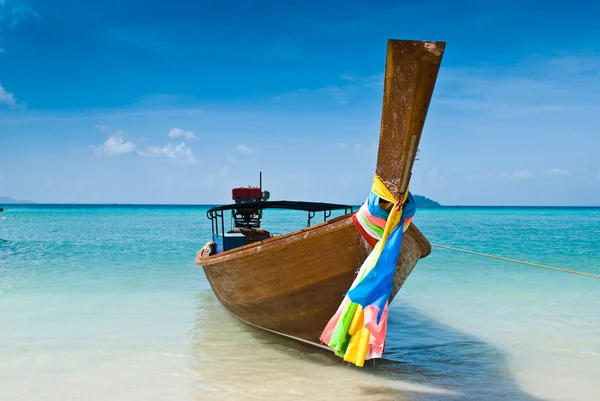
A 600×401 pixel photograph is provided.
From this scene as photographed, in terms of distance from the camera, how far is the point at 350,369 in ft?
19.5

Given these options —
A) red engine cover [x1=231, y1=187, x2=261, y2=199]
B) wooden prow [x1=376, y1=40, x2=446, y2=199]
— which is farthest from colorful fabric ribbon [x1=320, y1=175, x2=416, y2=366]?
red engine cover [x1=231, y1=187, x2=261, y2=199]

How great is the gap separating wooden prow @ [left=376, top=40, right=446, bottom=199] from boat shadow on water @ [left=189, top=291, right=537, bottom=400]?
7.60 ft

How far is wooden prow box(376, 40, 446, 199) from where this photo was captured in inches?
150

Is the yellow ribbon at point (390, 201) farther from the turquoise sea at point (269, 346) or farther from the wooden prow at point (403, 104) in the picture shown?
the turquoise sea at point (269, 346)

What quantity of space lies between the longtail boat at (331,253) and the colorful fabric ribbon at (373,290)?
5 centimetres

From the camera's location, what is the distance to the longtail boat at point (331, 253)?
3.96 meters

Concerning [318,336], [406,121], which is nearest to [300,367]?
[318,336]

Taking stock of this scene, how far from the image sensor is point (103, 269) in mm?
15102

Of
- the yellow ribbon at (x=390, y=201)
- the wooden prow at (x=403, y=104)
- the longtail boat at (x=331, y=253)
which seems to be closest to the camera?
the wooden prow at (x=403, y=104)

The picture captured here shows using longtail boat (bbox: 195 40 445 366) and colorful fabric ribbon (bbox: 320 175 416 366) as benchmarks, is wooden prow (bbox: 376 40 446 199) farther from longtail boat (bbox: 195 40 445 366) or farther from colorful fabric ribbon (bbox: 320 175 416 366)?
colorful fabric ribbon (bbox: 320 175 416 366)

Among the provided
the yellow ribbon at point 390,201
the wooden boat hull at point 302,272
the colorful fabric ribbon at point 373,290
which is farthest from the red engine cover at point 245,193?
the yellow ribbon at point 390,201

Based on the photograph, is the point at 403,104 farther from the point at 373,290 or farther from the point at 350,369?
the point at 350,369

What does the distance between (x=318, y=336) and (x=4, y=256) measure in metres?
16.5

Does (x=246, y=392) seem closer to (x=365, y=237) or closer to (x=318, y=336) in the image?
(x=318, y=336)
